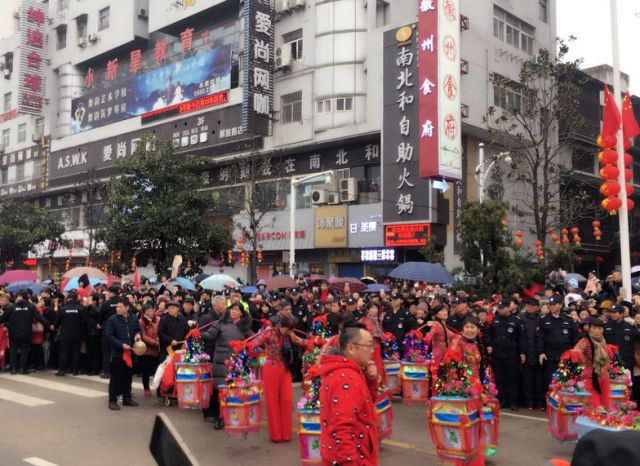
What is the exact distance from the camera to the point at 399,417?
9.70 metres

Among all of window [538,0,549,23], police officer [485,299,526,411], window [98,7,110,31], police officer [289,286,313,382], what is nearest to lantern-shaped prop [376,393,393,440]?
police officer [485,299,526,411]

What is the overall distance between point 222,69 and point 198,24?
16.1 feet

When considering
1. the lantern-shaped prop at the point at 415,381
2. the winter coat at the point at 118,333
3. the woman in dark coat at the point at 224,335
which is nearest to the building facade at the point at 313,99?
the lantern-shaped prop at the point at 415,381

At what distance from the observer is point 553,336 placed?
1038 cm

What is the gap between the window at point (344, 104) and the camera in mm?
29677

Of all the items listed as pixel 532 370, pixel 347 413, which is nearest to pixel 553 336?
pixel 532 370

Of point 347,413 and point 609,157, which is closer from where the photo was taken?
point 347,413

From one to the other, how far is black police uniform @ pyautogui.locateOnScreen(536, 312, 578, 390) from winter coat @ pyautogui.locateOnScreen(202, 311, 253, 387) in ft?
16.0

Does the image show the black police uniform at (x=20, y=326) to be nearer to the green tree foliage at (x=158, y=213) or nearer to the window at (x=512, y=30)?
the green tree foliage at (x=158, y=213)

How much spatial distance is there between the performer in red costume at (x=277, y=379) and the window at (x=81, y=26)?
Result: 4305 cm

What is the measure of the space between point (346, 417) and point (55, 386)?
1009 centimetres

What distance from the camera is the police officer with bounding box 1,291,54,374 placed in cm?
1359

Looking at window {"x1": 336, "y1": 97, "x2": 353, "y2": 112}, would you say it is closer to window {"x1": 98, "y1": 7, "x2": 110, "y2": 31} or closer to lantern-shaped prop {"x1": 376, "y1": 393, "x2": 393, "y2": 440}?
window {"x1": 98, "y1": 7, "x2": 110, "y2": 31}

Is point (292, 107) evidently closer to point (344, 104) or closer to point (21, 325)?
point (344, 104)
